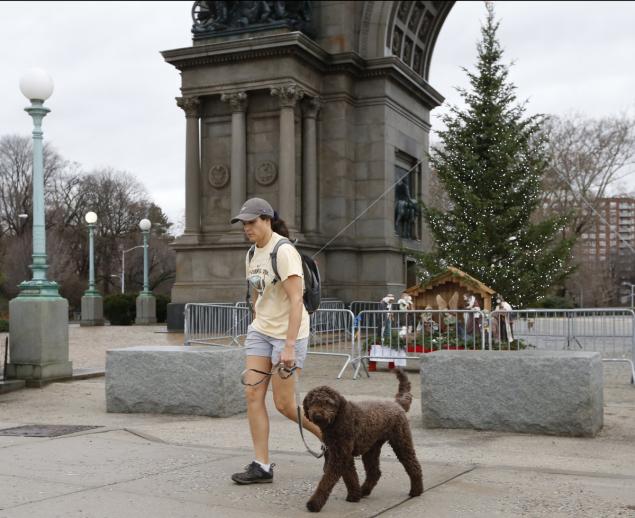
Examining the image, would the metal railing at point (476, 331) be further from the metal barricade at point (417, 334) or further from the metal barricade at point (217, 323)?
the metal barricade at point (217, 323)

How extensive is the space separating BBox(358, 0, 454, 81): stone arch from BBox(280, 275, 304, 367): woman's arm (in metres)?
23.9

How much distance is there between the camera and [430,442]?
8125mm

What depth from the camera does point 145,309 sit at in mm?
34562

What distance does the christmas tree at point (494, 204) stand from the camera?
19281 millimetres

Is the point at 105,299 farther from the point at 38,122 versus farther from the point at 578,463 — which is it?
the point at 578,463

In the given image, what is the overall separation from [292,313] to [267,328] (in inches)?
11.9

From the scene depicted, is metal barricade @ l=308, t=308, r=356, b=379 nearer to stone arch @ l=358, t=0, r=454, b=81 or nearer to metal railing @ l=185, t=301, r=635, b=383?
metal railing @ l=185, t=301, r=635, b=383

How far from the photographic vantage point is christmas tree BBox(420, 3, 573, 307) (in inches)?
759

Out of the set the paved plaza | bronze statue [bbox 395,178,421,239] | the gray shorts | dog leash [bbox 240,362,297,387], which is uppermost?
bronze statue [bbox 395,178,421,239]

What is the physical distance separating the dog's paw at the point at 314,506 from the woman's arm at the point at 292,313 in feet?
3.17

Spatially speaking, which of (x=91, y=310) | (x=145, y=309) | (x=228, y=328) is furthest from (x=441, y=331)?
(x=91, y=310)

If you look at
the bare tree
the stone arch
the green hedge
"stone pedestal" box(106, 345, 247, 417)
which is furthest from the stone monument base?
the bare tree

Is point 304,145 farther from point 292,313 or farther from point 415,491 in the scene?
point 415,491

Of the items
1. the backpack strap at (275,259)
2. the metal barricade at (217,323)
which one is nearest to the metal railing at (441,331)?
the metal barricade at (217,323)
